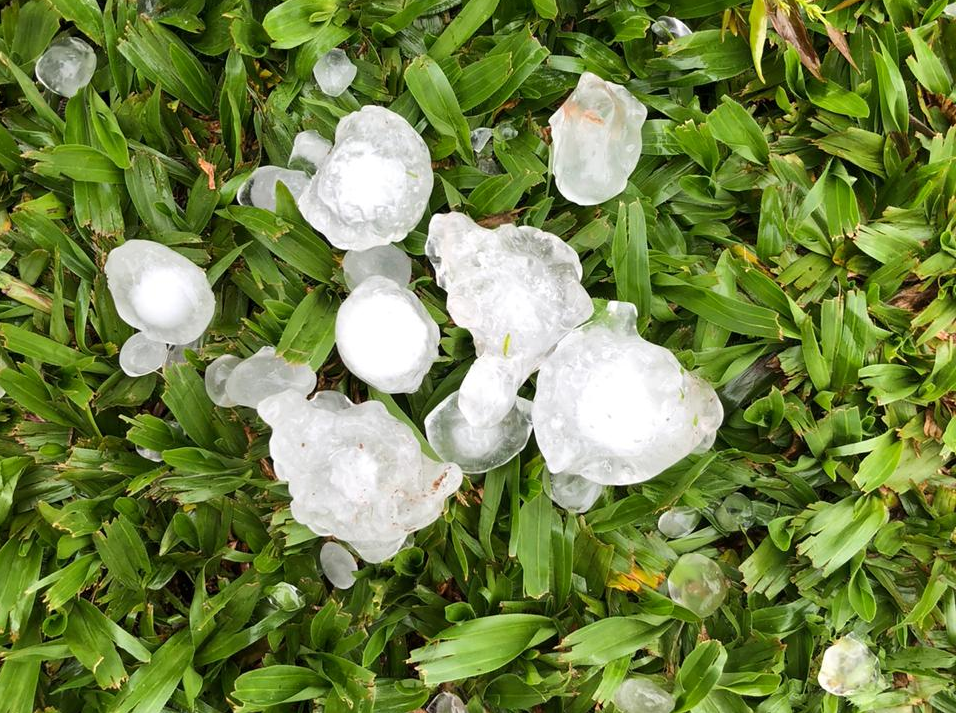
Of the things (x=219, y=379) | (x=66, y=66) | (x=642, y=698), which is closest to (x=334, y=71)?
(x=66, y=66)

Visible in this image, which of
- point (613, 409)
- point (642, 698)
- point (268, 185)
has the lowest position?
point (642, 698)

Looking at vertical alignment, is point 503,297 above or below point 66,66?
below

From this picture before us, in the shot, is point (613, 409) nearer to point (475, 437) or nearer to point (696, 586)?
point (475, 437)

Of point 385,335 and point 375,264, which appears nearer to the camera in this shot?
point 385,335

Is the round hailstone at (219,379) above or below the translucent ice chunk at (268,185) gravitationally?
below

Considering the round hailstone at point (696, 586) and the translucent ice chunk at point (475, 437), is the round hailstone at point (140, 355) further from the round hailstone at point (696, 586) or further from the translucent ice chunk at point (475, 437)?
the round hailstone at point (696, 586)

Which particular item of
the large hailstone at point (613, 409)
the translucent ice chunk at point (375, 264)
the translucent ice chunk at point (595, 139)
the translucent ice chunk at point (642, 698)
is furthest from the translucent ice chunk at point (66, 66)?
the translucent ice chunk at point (642, 698)
